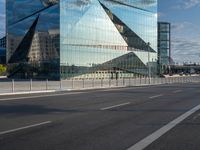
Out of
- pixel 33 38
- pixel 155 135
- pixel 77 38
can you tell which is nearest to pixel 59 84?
pixel 77 38

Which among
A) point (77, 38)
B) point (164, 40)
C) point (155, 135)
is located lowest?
point (155, 135)

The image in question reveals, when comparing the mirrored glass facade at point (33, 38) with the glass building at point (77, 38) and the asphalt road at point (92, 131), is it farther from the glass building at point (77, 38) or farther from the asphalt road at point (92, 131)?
the asphalt road at point (92, 131)

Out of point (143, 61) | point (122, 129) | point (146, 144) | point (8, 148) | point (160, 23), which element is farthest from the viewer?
point (160, 23)

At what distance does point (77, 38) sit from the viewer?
72.6 meters

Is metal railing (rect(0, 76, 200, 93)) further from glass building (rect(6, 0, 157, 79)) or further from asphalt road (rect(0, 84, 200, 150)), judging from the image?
asphalt road (rect(0, 84, 200, 150))

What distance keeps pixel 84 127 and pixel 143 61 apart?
276ft

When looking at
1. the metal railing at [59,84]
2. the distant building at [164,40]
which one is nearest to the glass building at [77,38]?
the metal railing at [59,84]

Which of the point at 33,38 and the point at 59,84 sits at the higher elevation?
the point at 33,38

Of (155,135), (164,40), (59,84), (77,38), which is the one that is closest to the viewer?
(155,135)

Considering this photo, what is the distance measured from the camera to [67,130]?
974cm

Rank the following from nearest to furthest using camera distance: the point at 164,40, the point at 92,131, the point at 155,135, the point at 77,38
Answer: the point at 155,135
the point at 92,131
the point at 77,38
the point at 164,40

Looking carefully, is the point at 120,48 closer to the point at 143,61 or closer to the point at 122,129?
the point at 143,61

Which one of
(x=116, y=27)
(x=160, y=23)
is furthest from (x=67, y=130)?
(x=160, y=23)

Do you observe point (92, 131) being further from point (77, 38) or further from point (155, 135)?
point (77, 38)
